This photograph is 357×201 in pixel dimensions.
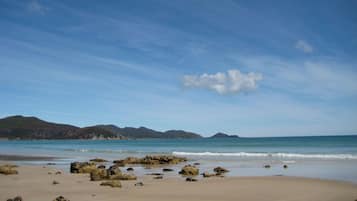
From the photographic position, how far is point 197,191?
593 inches

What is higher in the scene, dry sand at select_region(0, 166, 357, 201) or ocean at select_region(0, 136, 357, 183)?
ocean at select_region(0, 136, 357, 183)

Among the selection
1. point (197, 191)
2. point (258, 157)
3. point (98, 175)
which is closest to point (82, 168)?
point (98, 175)

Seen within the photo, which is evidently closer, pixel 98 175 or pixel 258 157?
pixel 98 175

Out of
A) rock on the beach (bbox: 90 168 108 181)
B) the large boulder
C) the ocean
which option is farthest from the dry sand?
the large boulder

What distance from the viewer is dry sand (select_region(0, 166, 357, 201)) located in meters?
13.4

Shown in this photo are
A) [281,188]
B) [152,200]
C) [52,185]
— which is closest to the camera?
[152,200]

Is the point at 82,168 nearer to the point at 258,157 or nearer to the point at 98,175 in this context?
the point at 98,175

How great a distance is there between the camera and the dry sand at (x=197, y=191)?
13.4 metres

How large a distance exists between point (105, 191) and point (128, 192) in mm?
969

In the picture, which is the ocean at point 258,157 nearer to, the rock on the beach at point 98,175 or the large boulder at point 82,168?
the large boulder at point 82,168

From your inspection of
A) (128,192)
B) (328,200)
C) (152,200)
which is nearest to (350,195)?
(328,200)

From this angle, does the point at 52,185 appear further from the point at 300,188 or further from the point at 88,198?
the point at 300,188

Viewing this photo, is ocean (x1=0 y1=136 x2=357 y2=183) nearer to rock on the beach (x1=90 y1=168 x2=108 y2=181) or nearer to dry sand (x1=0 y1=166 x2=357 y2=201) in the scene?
dry sand (x1=0 y1=166 x2=357 y2=201)

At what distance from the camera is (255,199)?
43.3 feet
